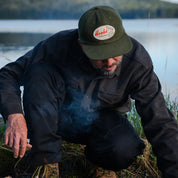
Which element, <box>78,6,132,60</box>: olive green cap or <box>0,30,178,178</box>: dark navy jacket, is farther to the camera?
<box>0,30,178,178</box>: dark navy jacket

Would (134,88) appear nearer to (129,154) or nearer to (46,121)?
(129,154)

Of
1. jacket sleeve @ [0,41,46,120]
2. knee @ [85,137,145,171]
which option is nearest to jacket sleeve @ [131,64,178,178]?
knee @ [85,137,145,171]

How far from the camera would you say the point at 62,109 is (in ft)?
7.75

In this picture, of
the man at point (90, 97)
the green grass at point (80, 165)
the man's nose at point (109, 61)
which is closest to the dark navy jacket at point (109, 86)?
the man at point (90, 97)

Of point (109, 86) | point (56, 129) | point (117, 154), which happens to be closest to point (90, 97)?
point (109, 86)

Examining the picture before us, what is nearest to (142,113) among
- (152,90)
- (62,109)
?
(152,90)

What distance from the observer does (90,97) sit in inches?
90.3

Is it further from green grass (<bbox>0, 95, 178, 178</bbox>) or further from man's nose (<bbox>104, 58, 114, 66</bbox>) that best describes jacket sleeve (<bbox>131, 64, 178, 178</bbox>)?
green grass (<bbox>0, 95, 178, 178</bbox>)

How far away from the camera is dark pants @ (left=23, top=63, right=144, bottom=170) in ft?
6.95

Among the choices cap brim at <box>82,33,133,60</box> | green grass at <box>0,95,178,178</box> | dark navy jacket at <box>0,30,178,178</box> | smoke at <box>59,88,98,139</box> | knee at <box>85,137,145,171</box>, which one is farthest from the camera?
green grass at <box>0,95,178,178</box>

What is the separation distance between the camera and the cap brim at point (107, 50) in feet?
6.25

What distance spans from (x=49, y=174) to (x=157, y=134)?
2.73 ft

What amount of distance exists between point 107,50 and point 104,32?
0.38 feet

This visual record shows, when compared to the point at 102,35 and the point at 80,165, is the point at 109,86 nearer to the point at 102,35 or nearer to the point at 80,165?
the point at 102,35
